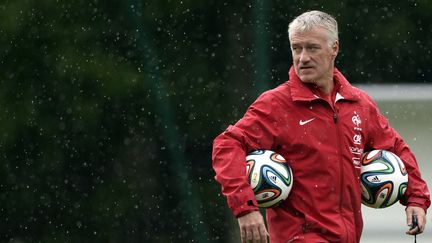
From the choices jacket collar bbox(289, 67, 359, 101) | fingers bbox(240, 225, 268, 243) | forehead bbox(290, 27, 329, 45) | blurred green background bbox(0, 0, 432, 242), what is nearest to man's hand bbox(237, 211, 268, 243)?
fingers bbox(240, 225, 268, 243)

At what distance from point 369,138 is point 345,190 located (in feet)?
1.44

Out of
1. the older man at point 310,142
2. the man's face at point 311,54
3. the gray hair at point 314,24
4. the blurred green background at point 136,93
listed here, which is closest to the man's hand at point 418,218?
the older man at point 310,142

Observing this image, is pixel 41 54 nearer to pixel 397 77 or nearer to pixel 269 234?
pixel 397 77

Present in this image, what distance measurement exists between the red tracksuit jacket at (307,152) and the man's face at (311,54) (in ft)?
0.20

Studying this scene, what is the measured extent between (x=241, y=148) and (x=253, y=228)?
1.53ft

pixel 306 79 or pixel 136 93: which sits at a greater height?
pixel 136 93

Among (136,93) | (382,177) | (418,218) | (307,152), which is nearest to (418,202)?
(418,218)

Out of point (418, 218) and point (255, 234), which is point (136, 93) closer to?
point (418, 218)

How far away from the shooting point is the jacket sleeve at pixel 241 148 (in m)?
6.37

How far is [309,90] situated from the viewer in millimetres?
6727

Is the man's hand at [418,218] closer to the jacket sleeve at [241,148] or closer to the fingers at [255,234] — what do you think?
the jacket sleeve at [241,148]

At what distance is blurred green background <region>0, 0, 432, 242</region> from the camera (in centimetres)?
1462

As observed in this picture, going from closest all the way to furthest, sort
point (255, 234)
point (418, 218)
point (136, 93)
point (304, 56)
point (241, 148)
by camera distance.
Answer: point (255, 234) → point (241, 148) → point (304, 56) → point (418, 218) → point (136, 93)

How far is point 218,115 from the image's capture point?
15.1m
